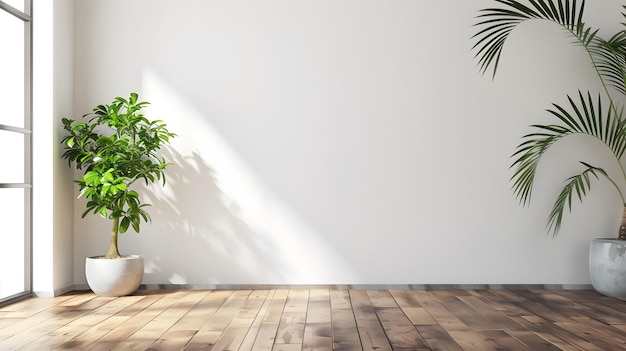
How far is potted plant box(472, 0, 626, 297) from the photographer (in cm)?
375

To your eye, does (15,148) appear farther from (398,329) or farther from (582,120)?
(582,120)

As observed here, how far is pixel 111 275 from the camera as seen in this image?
3.67 metres

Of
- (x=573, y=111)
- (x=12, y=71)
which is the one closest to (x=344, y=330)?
(x=573, y=111)

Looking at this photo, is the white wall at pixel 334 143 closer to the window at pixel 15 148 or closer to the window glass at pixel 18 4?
the window at pixel 15 148

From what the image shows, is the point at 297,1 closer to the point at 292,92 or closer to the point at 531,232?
the point at 292,92

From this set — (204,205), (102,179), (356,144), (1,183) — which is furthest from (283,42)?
(1,183)

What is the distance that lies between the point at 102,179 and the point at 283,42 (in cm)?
144

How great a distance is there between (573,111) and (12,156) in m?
3.52

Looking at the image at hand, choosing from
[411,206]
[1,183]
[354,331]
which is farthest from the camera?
[411,206]

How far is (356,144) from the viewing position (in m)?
4.09

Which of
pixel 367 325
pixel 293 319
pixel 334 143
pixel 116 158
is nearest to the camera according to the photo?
pixel 367 325

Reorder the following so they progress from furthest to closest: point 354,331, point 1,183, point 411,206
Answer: point 411,206 → point 1,183 → point 354,331

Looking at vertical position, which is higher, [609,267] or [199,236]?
[199,236]

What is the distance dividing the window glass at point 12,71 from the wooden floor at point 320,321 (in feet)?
3.60
